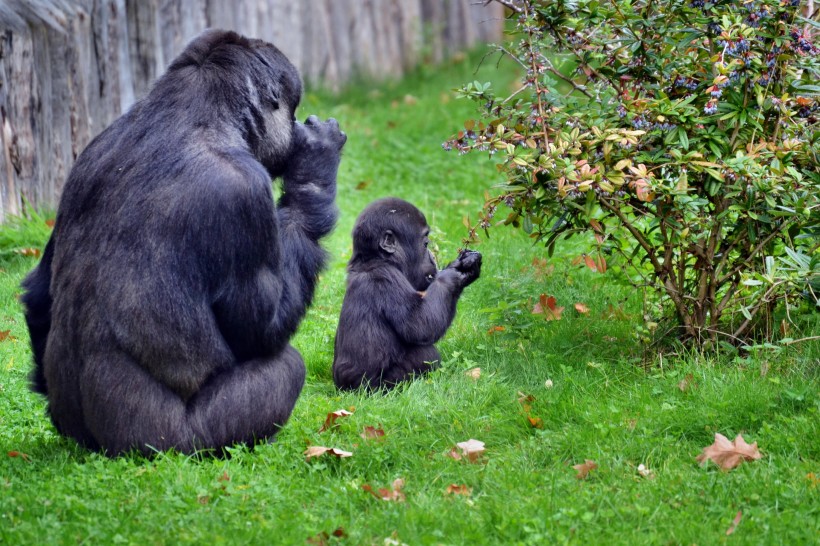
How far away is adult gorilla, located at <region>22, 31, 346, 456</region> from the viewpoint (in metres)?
4.15

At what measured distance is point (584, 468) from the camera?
4293mm

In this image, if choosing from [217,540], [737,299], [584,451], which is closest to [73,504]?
[217,540]

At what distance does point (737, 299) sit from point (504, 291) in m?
1.75

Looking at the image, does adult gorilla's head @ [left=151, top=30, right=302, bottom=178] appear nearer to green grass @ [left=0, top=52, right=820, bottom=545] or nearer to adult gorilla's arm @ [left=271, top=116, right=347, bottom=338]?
adult gorilla's arm @ [left=271, top=116, right=347, bottom=338]

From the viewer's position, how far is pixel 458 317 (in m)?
6.71

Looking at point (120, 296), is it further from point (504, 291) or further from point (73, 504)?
point (504, 291)

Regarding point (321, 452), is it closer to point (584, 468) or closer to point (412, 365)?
point (584, 468)

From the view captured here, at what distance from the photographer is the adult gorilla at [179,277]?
415cm

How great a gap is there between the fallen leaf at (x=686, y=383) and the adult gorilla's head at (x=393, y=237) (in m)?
1.66

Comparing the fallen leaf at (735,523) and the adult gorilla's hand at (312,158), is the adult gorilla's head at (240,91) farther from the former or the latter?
the fallen leaf at (735,523)

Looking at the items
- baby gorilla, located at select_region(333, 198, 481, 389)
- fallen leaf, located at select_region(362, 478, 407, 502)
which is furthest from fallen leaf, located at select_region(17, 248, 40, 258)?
fallen leaf, located at select_region(362, 478, 407, 502)

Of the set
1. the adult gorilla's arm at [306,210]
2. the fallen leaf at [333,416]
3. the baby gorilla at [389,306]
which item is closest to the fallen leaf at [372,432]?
the fallen leaf at [333,416]

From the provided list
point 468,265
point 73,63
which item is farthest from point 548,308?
point 73,63

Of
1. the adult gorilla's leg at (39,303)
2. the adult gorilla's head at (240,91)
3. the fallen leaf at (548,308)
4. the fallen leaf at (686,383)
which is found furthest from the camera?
the fallen leaf at (548,308)
